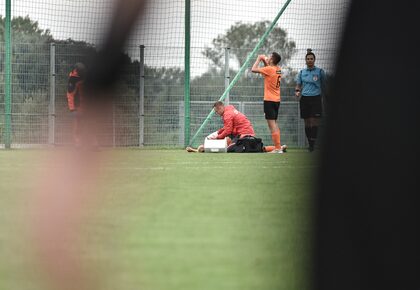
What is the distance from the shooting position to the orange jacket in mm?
710

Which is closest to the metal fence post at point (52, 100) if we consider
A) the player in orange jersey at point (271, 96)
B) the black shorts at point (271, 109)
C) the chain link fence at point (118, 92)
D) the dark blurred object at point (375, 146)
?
the chain link fence at point (118, 92)

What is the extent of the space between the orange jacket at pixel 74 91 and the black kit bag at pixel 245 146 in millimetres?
8900

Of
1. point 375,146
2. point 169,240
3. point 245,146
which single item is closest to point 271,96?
point 245,146

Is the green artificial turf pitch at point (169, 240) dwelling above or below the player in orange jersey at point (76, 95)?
below

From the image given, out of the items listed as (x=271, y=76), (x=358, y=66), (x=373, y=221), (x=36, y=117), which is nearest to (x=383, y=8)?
(x=358, y=66)

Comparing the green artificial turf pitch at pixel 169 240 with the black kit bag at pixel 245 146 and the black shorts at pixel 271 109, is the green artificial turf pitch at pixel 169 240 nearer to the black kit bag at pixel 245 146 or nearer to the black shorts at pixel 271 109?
the black kit bag at pixel 245 146

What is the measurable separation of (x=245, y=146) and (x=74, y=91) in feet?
29.6

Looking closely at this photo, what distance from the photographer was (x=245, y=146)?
9750 millimetres

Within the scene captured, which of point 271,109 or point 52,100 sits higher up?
point 52,100

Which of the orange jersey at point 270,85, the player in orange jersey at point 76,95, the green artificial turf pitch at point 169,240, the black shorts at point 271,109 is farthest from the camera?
the black shorts at point 271,109

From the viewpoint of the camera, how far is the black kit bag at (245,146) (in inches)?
381

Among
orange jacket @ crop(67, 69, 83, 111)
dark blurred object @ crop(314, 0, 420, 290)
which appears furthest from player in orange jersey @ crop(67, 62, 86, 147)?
dark blurred object @ crop(314, 0, 420, 290)

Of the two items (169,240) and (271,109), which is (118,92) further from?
(271,109)

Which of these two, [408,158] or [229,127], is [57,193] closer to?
[408,158]
